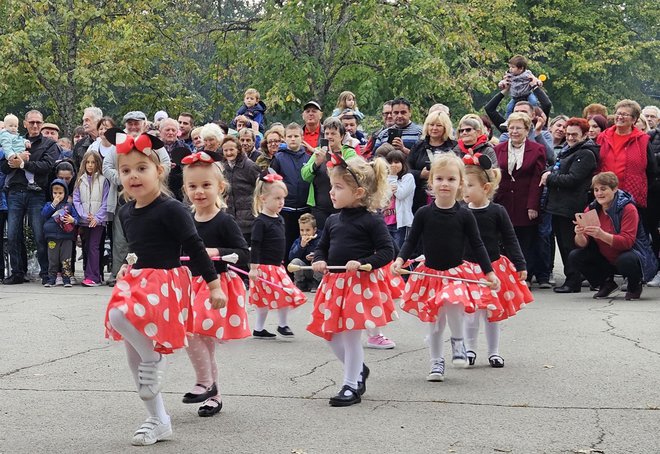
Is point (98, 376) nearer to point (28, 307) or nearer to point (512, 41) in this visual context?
point (28, 307)

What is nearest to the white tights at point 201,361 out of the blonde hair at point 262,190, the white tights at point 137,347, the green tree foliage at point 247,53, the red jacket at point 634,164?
the white tights at point 137,347

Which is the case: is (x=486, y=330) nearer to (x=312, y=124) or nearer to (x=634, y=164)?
(x=634, y=164)

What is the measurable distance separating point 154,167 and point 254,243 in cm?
422

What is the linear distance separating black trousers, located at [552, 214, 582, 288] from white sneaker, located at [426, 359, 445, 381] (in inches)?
244

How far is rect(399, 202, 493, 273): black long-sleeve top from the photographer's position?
325 inches

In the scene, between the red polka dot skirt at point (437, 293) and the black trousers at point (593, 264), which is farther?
the black trousers at point (593, 264)

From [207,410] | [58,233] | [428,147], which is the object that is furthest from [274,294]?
[58,233]

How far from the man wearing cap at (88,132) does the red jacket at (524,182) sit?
19.3 ft

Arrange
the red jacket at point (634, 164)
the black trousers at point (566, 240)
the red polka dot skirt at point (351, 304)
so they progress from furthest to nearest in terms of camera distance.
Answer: the black trousers at point (566, 240)
the red jacket at point (634, 164)
the red polka dot skirt at point (351, 304)

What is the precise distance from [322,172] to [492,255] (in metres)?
5.14

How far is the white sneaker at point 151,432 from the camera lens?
596cm

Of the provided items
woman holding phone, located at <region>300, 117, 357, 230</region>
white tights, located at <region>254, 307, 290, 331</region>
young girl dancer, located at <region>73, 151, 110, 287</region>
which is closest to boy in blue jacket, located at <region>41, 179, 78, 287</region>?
young girl dancer, located at <region>73, 151, 110, 287</region>

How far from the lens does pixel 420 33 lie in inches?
872

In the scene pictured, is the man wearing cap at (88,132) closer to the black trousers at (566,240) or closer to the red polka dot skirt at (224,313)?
the black trousers at (566,240)
